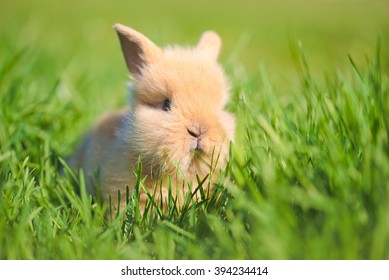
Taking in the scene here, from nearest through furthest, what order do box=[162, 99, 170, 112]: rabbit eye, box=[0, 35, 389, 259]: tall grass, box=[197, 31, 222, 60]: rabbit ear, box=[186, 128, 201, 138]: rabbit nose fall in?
box=[0, 35, 389, 259]: tall grass → box=[186, 128, 201, 138]: rabbit nose → box=[162, 99, 170, 112]: rabbit eye → box=[197, 31, 222, 60]: rabbit ear

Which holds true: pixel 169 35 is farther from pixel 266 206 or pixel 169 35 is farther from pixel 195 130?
pixel 266 206

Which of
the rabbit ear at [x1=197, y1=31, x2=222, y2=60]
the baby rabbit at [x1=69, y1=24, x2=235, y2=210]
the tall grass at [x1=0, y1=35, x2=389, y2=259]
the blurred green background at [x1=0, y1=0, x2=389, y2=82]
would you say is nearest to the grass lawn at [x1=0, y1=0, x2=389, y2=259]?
the tall grass at [x1=0, y1=35, x2=389, y2=259]

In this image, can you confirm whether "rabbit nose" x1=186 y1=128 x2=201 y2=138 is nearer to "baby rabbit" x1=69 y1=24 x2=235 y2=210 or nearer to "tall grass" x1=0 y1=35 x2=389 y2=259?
"baby rabbit" x1=69 y1=24 x2=235 y2=210

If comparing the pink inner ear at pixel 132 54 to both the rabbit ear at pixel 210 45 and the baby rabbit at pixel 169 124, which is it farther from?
the rabbit ear at pixel 210 45

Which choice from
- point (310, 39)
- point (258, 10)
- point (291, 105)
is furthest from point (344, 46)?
point (291, 105)

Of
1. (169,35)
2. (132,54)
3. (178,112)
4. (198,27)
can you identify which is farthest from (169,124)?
(198,27)

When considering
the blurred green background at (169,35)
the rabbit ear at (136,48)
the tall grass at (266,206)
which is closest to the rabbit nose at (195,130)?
the tall grass at (266,206)
